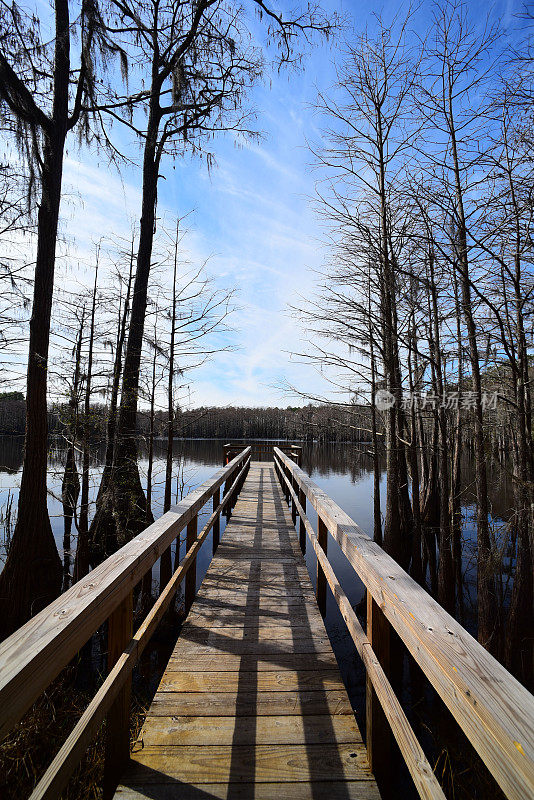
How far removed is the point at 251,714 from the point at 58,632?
146cm

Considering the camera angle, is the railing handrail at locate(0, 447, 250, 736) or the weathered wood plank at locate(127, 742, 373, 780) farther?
the weathered wood plank at locate(127, 742, 373, 780)

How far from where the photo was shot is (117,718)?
1.60 metres

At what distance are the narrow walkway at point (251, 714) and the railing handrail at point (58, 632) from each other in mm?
808

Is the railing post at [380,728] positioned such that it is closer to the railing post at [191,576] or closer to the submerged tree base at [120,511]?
the railing post at [191,576]

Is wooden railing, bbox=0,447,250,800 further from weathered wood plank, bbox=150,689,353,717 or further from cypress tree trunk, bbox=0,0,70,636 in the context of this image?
cypress tree trunk, bbox=0,0,70,636

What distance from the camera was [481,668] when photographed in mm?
958

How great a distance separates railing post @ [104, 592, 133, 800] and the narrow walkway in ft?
0.20

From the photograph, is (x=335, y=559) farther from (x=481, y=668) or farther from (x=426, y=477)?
(x=481, y=668)

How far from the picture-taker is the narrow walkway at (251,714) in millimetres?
1594

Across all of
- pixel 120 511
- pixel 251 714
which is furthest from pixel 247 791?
pixel 120 511

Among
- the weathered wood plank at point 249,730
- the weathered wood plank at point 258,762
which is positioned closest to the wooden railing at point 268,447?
the weathered wood plank at point 249,730

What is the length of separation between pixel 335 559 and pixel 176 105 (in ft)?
39.6

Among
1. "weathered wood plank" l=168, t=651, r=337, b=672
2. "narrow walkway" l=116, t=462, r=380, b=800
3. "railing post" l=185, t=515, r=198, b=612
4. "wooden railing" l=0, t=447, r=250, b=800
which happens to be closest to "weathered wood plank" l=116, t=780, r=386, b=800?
"narrow walkway" l=116, t=462, r=380, b=800

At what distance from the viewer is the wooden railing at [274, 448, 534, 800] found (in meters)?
0.75
